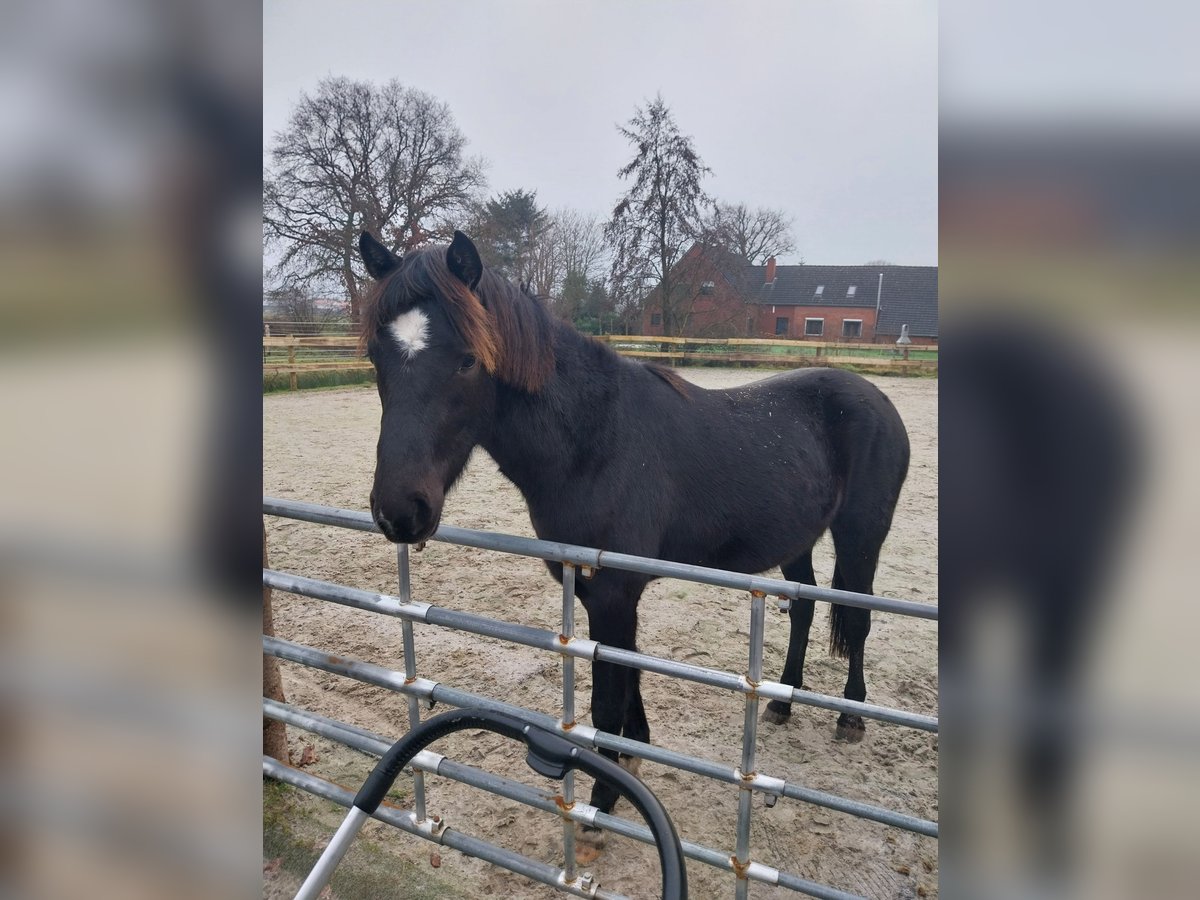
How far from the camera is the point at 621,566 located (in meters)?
1.45

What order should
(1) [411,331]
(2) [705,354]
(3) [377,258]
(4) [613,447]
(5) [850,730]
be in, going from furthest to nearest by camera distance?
(2) [705,354] < (5) [850,730] < (4) [613,447] < (3) [377,258] < (1) [411,331]

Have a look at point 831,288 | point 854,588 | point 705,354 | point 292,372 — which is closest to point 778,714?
point 854,588

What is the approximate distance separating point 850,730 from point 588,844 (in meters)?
1.25

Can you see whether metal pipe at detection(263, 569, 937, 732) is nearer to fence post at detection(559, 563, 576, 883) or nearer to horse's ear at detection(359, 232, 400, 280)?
fence post at detection(559, 563, 576, 883)

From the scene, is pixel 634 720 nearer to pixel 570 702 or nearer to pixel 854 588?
pixel 570 702

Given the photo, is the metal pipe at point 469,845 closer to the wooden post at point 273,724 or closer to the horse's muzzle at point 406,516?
the wooden post at point 273,724

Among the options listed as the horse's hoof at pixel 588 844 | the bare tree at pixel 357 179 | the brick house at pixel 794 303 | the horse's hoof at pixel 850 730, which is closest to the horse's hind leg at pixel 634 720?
the horse's hoof at pixel 588 844

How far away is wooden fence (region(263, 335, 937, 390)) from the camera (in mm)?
13945

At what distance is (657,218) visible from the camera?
17156mm

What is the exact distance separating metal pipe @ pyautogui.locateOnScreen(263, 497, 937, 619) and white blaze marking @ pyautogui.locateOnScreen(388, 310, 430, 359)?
0.44 meters
